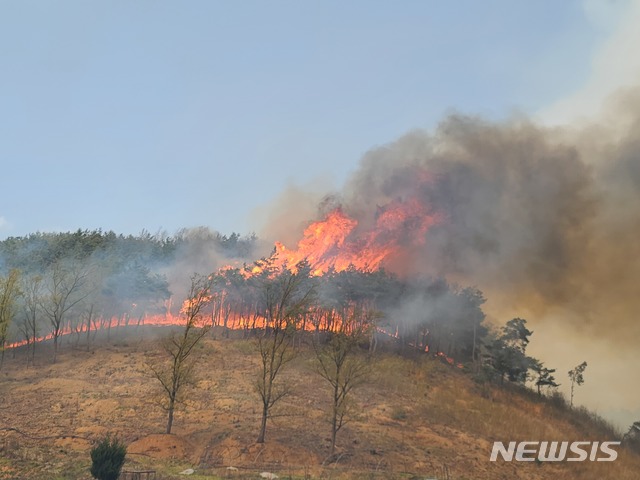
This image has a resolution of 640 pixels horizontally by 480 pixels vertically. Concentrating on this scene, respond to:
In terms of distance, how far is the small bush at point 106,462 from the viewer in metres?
21.1

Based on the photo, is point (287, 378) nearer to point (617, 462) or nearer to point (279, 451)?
point (279, 451)

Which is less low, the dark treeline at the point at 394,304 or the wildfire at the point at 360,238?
the wildfire at the point at 360,238

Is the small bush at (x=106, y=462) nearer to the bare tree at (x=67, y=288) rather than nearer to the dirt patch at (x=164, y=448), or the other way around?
the dirt patch at (x=164, y=448)

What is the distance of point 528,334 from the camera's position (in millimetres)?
76688

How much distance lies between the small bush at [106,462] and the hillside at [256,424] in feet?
16.4

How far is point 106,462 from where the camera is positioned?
69.2ft

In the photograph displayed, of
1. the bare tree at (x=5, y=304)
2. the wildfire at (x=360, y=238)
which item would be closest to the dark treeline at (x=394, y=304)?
the wildfire at (x=360, y=238)

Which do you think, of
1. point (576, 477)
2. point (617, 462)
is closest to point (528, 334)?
point (617, 462)

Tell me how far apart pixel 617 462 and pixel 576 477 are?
11.2m

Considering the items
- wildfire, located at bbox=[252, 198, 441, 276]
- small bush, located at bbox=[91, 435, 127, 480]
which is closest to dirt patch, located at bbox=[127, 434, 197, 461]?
small bush, located at bbox=[91, 435, 127, 480]

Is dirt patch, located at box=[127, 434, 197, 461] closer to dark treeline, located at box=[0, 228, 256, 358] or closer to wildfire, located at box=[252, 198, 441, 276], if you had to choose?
dark treeline, located at box=[0, 228, 256, 358]

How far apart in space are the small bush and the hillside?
4989 millimetres

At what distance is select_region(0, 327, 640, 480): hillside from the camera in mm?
29578

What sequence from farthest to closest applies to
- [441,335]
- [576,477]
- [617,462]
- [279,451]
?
[441,335] → [617,462] → [576,477] → [279,451]
